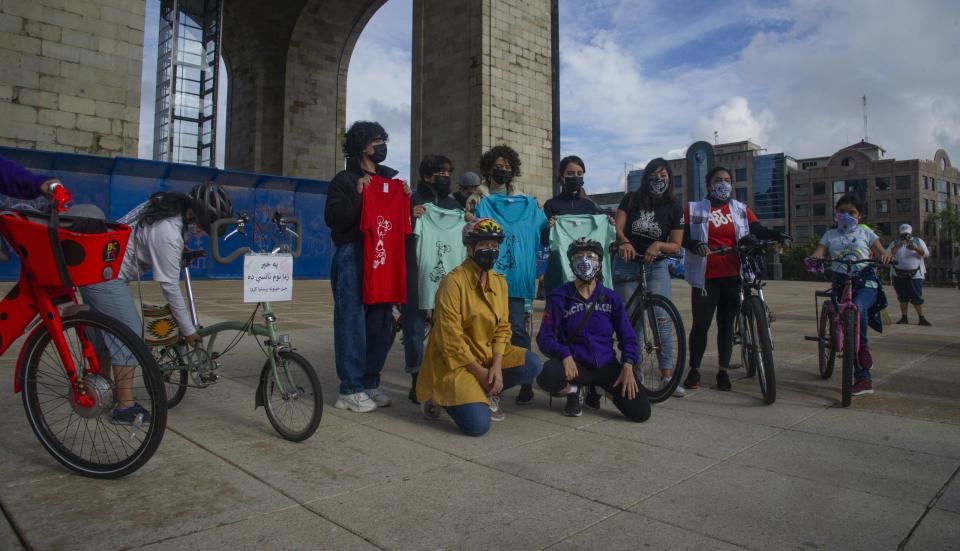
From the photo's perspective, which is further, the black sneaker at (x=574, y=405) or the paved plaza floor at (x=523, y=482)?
the black sneaker at (x=574, y=405)

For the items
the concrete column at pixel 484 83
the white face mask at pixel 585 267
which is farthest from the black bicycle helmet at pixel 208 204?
the concrete column at pixel 484 83

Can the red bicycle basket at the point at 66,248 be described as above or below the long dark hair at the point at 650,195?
below

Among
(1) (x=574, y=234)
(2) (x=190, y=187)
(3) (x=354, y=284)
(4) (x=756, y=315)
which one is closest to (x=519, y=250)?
(1) (x=574, y=234)

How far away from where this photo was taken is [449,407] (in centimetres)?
352

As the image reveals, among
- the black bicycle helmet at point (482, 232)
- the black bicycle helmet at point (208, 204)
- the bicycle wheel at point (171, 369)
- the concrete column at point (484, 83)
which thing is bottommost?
the bicycle wheel at point (171, 369)

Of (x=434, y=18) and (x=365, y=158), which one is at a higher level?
(x=434, y=18)

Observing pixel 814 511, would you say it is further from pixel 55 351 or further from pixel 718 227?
pixel 55 351

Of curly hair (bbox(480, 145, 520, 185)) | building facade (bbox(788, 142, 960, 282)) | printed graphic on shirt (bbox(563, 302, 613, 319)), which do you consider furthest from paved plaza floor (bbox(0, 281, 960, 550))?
building facade (bbox(788, 142, 960, 282))

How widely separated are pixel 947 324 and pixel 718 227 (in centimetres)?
789

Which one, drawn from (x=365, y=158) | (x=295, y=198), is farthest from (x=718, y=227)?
(x=295, y=198)

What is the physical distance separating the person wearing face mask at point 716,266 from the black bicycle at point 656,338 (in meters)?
0.38

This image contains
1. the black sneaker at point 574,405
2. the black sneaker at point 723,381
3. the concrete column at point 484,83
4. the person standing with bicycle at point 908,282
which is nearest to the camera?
the black sneaker at point 574,405

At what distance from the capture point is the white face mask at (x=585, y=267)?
12.9ft

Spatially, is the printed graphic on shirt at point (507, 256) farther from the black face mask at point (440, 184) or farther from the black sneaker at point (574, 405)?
the black sneaker at point (574, 405)
